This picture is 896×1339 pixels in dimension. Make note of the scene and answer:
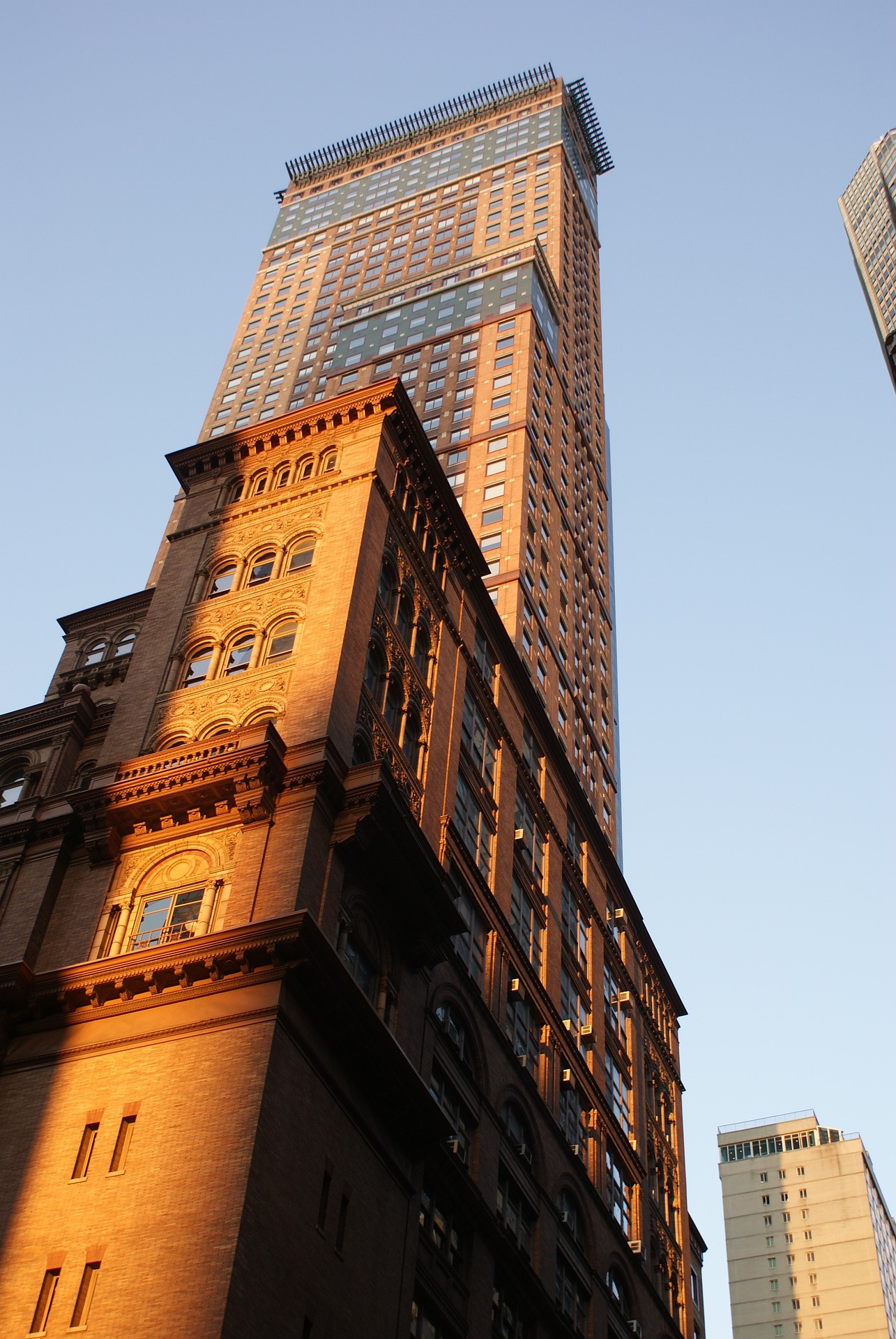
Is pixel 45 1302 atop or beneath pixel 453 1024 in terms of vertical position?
beneath

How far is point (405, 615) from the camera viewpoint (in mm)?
52531

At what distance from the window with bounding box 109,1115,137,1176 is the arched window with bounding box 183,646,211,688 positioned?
1725 centimetres

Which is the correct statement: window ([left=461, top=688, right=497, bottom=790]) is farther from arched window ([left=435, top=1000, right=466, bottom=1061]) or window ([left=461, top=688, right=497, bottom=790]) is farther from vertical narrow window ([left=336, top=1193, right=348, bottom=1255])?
vertical narrow window ([left=336, top=1193, right=348, bottom=1255])

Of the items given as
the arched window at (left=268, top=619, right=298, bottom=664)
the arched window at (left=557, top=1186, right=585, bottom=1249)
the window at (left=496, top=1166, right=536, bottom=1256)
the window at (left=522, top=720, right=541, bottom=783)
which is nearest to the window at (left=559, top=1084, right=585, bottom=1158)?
the arched window at (left=557, top=1186, right=585, bottom=1249)

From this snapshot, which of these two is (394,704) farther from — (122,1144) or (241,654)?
(122,1144)

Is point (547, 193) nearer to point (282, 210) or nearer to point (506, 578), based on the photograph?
point (282, 210)

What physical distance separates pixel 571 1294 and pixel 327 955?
2039 cm

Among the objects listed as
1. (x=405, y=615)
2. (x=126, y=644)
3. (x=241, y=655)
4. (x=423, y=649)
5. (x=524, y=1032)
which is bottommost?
(x=524, y=1032)

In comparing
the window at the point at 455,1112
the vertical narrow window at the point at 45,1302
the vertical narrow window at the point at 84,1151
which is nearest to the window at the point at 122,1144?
the vertical narrow window at the point at 84,1151

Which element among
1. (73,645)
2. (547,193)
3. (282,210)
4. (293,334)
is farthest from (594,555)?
(282,210)

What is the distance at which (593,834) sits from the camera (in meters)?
68.9

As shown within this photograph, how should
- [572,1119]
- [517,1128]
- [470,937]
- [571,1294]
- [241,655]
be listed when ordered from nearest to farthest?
[241,655] < [517,1128] < [571,1294] < [470,937] < [572,1119]

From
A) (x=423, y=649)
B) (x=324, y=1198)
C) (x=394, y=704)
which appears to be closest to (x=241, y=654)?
(x=394, y=704)

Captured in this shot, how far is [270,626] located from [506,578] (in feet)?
104
